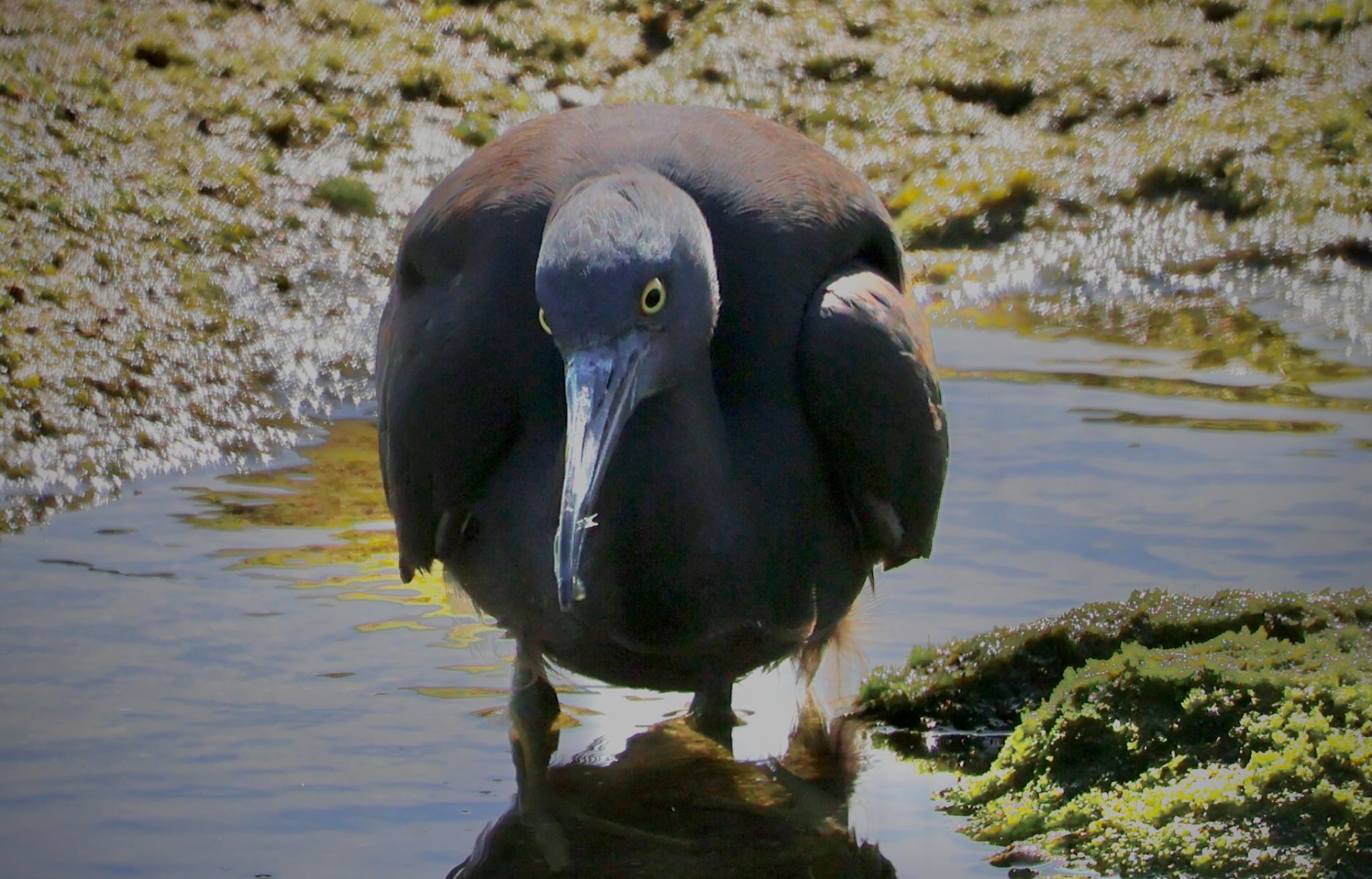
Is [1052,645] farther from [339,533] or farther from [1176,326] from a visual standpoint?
[1176,326]

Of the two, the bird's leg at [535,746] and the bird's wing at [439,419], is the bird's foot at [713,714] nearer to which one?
the bird's leg at [535,746]

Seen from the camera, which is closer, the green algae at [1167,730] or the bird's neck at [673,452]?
the green algae at [1167,730]

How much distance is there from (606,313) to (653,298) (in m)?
0.14

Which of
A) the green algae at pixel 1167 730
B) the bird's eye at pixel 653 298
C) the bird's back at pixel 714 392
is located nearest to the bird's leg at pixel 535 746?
the bird's back at pixel 714 392

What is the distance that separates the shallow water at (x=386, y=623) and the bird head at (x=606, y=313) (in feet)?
3.22

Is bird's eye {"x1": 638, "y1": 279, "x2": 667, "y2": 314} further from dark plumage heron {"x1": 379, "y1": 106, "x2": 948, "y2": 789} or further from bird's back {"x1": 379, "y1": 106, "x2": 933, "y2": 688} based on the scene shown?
bird's back {"x1": 379, "y1": 106, "x2": 933, "y2": 688}

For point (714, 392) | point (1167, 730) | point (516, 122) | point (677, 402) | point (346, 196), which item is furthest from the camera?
point (516, 122)

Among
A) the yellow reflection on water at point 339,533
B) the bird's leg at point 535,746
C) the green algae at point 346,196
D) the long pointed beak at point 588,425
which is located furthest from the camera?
the green algae at point 346,196

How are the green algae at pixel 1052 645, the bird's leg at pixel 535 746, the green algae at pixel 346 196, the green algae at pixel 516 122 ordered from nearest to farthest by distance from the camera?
1. the bird's leg at pixel 535 746
2. the green algae at pixel 1052 645
3. the green algae at pixel 516 122
4. the green algae at pixel 346 196

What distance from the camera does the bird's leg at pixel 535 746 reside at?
13.3 feet

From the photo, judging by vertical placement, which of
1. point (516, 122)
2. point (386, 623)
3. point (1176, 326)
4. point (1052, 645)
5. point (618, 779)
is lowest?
point (618, 779)

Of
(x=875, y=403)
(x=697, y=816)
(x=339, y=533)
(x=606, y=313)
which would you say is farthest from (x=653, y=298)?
(x=339, y=533)

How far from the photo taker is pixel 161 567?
17.3 ft

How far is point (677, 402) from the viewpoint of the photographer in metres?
3.74
